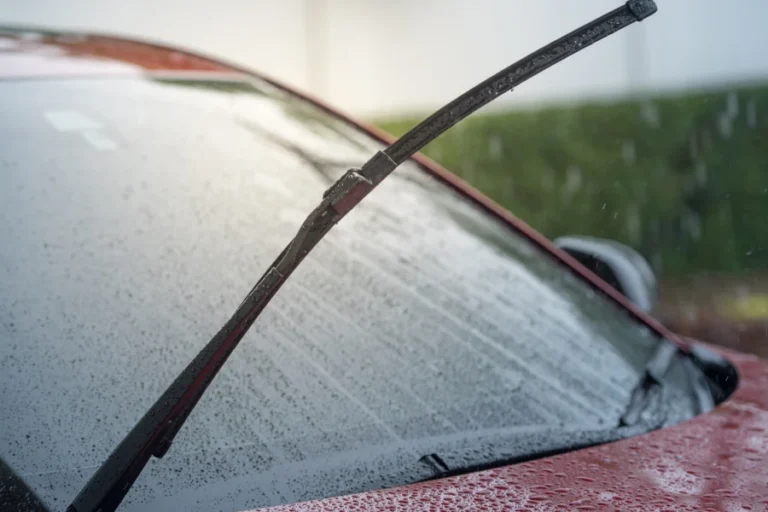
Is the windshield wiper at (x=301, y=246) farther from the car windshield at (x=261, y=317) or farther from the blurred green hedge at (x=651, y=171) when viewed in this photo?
the blurred green hedge at (x=651, y=171)

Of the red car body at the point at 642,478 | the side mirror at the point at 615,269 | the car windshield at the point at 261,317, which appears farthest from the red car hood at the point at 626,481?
the side mirror at the point at 615,269

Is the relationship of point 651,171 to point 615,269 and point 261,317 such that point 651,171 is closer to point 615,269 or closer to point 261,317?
point 615,269

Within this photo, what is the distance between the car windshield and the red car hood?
0.44 feet

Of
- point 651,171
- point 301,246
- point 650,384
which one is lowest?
point 301,246

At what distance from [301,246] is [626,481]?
50 centimetres

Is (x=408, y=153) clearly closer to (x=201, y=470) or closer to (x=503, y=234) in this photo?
(x=201, y=470)

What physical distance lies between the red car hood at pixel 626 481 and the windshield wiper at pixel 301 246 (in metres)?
0.18

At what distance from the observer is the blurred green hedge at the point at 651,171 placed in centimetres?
890

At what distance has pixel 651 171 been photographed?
29.5ft

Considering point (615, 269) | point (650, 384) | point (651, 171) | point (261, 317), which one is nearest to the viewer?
point (261, 317)

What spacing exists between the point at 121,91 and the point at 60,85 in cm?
12

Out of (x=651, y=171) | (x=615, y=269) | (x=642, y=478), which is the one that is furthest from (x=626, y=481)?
(x=651, y=171)

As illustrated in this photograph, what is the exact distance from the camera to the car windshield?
127cm

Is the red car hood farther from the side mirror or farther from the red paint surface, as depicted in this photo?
the red paint surface
